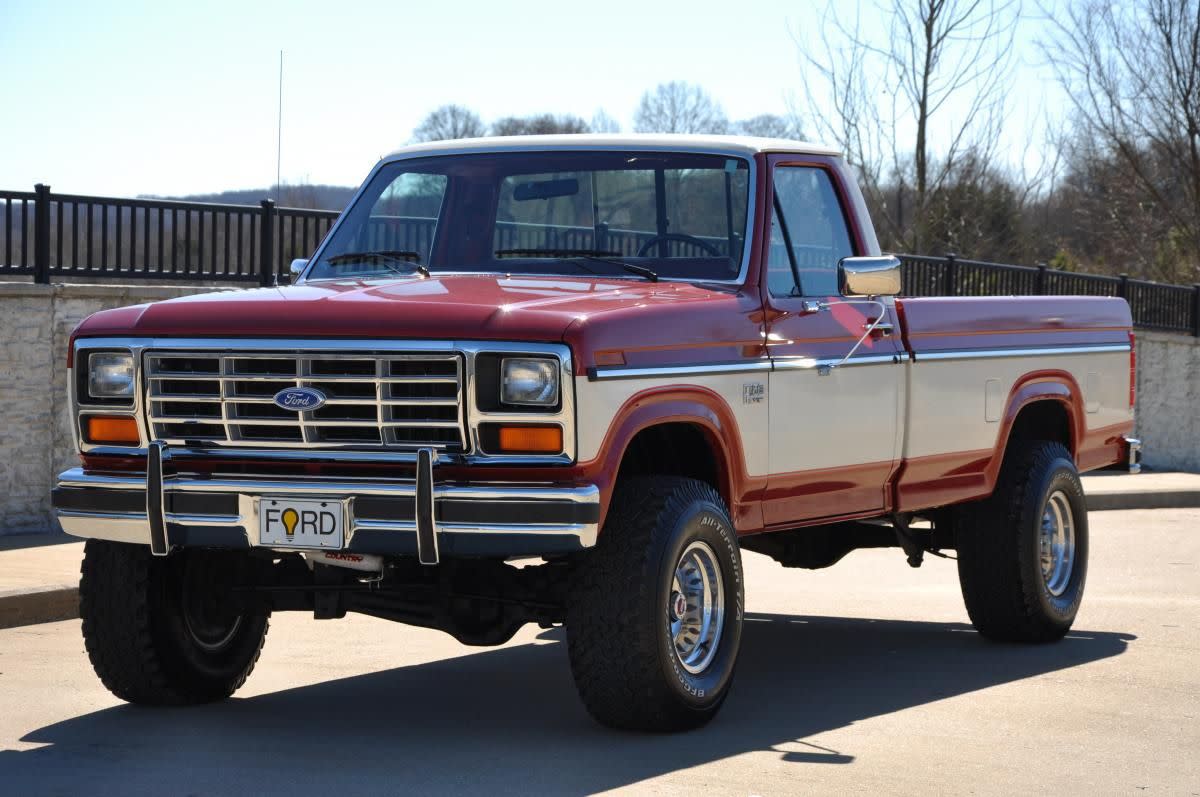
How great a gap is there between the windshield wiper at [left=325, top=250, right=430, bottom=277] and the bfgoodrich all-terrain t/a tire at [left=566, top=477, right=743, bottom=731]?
1524 mm

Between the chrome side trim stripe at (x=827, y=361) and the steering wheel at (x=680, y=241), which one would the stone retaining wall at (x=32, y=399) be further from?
the chrome side trim stripe at (x=827, y=361)

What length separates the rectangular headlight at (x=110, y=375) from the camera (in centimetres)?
654

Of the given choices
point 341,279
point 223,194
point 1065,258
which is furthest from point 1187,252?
point 341,279

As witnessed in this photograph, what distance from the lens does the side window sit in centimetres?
761

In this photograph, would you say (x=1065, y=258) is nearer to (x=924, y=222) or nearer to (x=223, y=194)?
(x=924, y=222)

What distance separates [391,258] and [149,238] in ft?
24.0

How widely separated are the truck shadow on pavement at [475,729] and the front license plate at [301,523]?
2.35 feet

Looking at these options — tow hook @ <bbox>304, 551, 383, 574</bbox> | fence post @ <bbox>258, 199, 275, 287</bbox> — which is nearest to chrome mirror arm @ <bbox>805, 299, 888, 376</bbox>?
tow hook @ <bbox>304, 551, 383, 574</bbox>

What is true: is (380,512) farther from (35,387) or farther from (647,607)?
(35,387)

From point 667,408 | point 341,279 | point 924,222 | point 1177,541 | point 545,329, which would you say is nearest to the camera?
point 545,329

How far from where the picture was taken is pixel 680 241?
7.47 meters

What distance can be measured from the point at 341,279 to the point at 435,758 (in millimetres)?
2208

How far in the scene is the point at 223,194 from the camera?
52.6 m

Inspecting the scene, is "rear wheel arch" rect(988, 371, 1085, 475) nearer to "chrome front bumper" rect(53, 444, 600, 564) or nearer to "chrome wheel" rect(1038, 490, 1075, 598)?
"chrome wheel" rect(1038, 490, 1075, 598)
